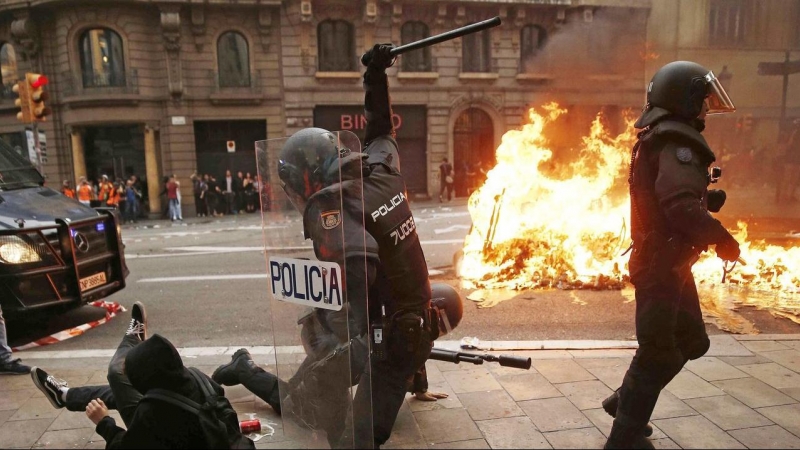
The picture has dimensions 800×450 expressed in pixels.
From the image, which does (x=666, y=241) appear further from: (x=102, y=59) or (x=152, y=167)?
(x=102, y=59)

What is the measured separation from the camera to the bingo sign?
2465mm

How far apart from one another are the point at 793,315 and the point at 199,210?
18.2 m

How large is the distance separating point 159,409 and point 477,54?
21.4 metres

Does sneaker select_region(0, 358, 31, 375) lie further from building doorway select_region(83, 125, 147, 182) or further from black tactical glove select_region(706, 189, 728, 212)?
building doorway select_region(83, 125, 147, 182)

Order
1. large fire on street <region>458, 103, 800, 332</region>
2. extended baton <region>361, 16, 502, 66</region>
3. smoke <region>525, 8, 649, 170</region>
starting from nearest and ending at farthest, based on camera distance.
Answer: extended baton <region>361, 16, 502, 66</region> → large fire on street <region>458, 103, 800, 332</region> → smoke <region>525, 8, 649, 170</region>

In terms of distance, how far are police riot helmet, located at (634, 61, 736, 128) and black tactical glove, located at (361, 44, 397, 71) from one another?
5.25ft

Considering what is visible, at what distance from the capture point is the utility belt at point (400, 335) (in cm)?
300

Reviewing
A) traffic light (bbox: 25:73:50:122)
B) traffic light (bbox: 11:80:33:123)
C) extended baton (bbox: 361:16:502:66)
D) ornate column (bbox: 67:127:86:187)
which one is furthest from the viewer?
ornate column (bbox: 67:127:86:187)

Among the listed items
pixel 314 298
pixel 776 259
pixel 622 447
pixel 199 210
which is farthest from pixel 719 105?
pixel 199 210

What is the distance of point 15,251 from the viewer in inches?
205

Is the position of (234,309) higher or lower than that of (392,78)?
lower

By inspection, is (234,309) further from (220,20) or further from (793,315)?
(220,20)

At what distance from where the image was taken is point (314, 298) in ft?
8.38

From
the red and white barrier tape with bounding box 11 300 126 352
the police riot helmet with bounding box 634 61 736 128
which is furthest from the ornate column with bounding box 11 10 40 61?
the police riot helmet with bounding box 634 61 736 128
